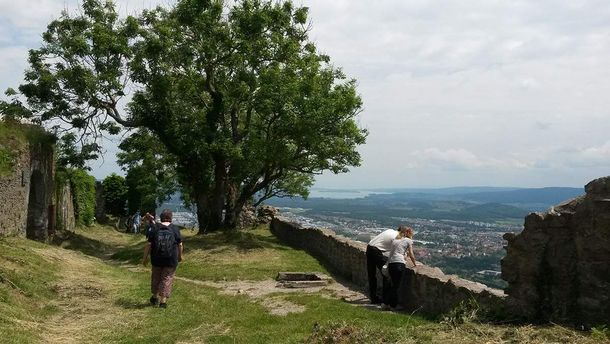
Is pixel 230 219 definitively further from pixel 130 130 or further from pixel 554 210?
pixel 554 210

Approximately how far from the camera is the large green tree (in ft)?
Result: 73.2

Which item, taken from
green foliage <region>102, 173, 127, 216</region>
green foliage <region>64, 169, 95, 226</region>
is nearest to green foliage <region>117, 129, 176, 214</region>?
green foliage <region>102, 173, 127, 216</region>

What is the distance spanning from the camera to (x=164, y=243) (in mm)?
10438

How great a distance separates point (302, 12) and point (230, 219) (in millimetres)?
9940

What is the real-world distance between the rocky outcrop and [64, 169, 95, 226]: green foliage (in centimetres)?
2657

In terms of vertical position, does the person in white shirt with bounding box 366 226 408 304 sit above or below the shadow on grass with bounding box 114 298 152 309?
above

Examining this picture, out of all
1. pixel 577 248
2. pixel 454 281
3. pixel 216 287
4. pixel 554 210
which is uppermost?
pixel 554 210

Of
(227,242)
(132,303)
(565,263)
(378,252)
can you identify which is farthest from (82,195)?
(565,263)

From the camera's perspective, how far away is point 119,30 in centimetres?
2308

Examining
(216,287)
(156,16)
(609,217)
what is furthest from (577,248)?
(156,16)

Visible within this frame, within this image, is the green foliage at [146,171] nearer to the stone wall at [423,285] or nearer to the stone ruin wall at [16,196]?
the stone ruin wall at [16,196]

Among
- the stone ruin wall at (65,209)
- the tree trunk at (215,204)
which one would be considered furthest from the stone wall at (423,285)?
the stone ruin wall at (65,209)

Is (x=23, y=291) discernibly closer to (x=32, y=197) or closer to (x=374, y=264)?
(x=374, y=264)

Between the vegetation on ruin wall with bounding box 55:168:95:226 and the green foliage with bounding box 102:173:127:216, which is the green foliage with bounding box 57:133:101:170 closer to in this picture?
the vegetation on ruin wall with bounding box 55:168:95:226
